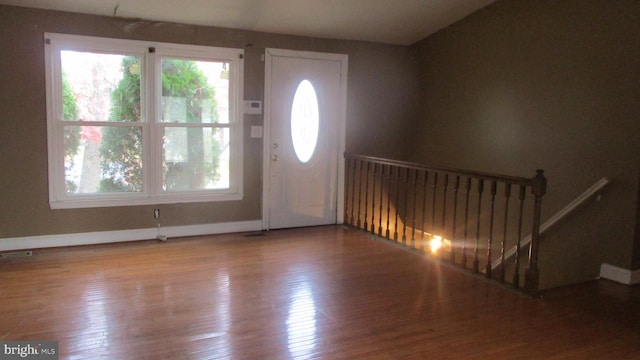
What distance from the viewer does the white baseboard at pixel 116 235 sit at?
4.42 meters

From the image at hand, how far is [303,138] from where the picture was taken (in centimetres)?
551

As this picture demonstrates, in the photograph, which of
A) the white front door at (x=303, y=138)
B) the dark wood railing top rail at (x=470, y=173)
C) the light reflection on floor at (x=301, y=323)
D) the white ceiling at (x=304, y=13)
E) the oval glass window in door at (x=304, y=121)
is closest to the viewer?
the light reflection on floor at (x=301, y=323)

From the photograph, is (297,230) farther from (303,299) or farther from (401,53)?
(401,53)

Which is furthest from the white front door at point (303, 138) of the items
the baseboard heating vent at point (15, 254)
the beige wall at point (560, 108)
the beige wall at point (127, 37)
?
the baseboard heating vent at point (15, 254)

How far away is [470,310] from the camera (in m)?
3.15

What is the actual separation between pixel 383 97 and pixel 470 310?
10.9 feet

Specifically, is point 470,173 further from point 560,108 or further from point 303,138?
point 303,138

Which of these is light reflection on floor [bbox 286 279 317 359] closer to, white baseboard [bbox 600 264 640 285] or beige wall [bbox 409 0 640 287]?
beige wall [bbox 409 0 640 287]

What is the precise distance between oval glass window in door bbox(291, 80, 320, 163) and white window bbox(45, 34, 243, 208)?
667 millimetres

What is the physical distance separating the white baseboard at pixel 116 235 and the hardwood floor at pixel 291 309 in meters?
0.15

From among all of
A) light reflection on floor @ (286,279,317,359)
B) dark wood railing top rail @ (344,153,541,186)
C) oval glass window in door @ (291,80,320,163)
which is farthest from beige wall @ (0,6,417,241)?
light reflection on floor @ (286,279,317,359)

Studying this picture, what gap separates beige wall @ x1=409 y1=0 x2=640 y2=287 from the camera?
3.77 metres

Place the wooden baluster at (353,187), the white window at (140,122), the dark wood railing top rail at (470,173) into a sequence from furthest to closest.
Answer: the wooden baluster at (353,187)
the white window at (140,122)
the dark wood railing top rail at (470,173)

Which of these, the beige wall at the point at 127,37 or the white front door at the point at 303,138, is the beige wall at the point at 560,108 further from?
the white front door at the point at 303,138
